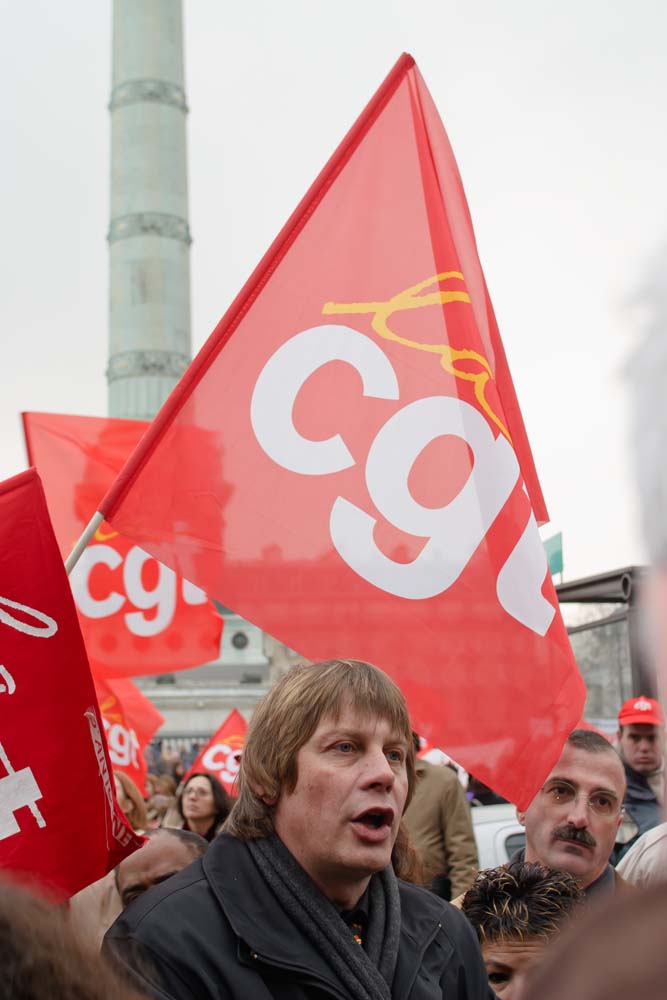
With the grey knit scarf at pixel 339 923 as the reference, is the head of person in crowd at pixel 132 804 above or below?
below

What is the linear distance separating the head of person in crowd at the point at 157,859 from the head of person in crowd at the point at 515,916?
66 centimetres

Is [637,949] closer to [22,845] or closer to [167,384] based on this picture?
[22,845]

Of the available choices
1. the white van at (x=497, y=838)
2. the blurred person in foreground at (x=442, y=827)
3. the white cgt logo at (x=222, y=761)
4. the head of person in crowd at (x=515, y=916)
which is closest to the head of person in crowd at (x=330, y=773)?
the head of person in crowd at (x=515, y=916)

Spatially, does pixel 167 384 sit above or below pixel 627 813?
above

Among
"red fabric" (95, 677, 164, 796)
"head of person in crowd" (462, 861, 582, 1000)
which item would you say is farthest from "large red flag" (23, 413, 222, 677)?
"head of person in crowd" (462, 861, 582, 1000)

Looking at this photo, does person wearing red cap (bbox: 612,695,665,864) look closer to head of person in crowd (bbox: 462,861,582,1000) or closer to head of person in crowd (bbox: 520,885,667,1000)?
head of person in crowd (bbox: 462,861,582,1000)

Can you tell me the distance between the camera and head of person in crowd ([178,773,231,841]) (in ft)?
14.9

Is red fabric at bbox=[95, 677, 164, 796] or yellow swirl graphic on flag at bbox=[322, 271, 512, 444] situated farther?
red fabric at bbox=[95, 677, 164, 796]

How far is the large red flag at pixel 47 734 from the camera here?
2.42 m

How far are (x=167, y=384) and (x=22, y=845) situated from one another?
26.8 metres

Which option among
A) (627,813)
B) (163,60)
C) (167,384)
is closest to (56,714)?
(627,813)

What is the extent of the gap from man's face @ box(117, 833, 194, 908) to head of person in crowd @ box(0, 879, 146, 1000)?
2.13 m

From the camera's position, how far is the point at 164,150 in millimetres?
28953

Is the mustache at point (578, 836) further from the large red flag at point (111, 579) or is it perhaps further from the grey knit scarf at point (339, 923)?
the large red flag at point (111, 579)
